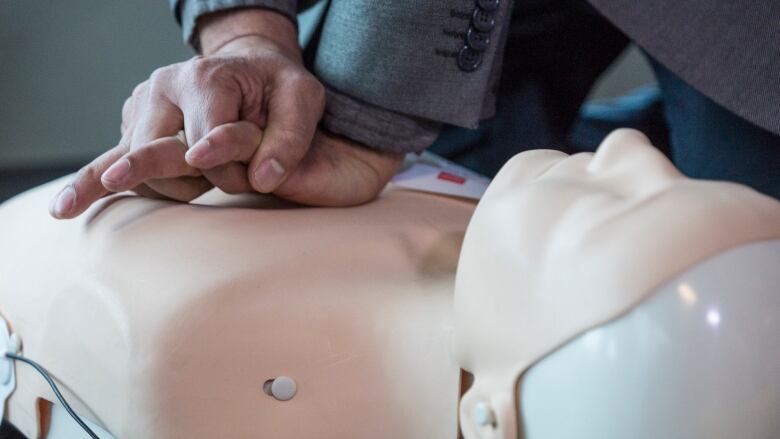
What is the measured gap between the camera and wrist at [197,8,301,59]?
32.0 inches

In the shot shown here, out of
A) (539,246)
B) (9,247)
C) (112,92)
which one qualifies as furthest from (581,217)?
(112,92)

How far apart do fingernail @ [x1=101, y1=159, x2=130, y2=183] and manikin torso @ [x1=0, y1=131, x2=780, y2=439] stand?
5cm

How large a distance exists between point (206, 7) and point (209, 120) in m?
0.20

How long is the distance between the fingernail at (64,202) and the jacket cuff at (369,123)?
25 centimetres

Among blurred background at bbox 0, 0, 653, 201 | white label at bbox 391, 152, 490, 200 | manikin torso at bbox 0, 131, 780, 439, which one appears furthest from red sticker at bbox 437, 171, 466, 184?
blurred background at bbox 0, 0, 653, 201

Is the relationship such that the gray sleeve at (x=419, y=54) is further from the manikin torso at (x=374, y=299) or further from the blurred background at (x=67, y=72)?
the blurred background at (x=67, y=72)

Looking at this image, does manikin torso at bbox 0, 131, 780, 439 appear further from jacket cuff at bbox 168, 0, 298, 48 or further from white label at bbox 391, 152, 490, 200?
jacket cuff at bbox 168, 0, 298, 48

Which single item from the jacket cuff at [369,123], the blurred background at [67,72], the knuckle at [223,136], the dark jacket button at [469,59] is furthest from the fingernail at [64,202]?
the blurred background at [67,72]

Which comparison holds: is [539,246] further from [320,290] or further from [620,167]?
[320,290]

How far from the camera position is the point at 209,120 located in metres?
0.69

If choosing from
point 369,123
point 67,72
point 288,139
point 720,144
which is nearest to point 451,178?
point 369,123

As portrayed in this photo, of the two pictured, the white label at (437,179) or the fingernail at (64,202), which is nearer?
the fingernail at (64,202)

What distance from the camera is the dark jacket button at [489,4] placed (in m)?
0.80

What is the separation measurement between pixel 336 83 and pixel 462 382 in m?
0.35
